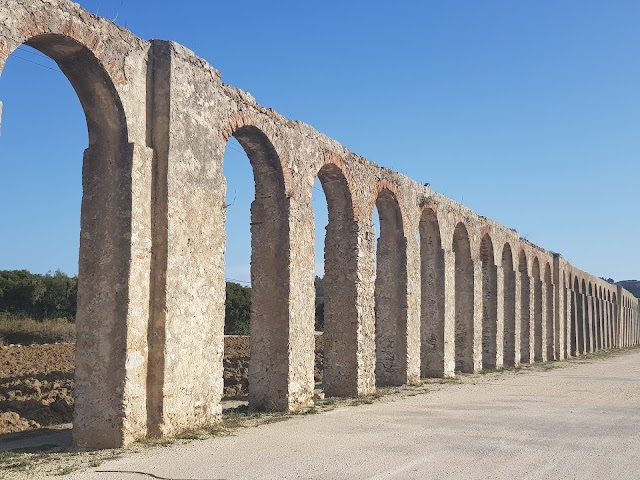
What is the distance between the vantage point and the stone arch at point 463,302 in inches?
685

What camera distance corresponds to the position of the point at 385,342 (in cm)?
1360

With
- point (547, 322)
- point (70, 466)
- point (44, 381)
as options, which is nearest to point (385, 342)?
point (44, 381)

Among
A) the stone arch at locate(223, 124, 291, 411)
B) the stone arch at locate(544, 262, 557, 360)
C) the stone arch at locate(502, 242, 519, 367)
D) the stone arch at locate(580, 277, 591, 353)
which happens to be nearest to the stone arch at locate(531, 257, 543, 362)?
the stone arch at locate(544, 262, 557, 360)

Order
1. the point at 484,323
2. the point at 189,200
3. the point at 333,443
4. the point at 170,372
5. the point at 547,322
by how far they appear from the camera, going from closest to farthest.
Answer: the point at 333,443 → the point at 170,372 → the point at 189,200 → the point at 484,323 → the point at 547,322

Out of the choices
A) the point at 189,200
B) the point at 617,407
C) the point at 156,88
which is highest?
the point at 156,88

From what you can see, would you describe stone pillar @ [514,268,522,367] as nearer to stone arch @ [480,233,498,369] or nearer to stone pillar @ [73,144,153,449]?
stone arch @ [480,233,498,369]

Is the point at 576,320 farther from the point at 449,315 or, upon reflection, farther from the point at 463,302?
the point at 449,315

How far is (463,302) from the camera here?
57.6 feet

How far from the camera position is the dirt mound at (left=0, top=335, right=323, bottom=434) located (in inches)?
352

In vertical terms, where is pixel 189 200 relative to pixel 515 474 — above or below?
above

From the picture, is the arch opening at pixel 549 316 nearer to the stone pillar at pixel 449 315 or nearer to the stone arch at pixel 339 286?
the stone pillar at pixel 449 315

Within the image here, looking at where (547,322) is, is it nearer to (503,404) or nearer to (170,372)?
(503,404)

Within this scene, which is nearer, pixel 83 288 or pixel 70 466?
pixel 70 466

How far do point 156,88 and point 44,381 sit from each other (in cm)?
669
